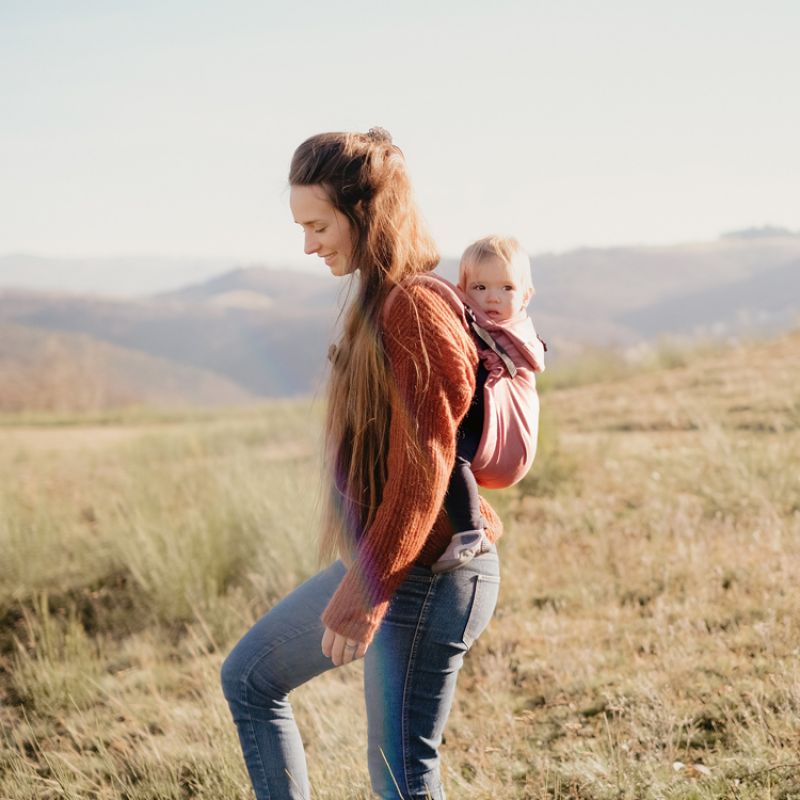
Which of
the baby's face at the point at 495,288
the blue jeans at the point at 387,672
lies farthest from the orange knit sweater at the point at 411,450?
the baby's face at the point at 495,288

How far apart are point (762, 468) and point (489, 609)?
472cm

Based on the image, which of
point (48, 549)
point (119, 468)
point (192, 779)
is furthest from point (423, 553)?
point (119, 468)

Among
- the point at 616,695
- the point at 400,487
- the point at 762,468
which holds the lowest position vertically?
the point at 616,695

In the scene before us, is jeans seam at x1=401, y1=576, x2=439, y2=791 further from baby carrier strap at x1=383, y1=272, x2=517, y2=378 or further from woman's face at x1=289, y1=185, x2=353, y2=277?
woman's face at x1=289, y1=185, x2=353, y2=277

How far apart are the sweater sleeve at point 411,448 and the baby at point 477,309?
0.30ft

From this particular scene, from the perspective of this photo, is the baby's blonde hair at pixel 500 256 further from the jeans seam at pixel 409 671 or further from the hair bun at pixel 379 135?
the jeans seam at pixel 409 671

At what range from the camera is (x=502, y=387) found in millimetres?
2023

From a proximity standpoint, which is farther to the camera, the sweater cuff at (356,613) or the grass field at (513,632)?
the grass field at (513,632)

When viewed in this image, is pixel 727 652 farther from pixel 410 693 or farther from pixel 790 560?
pixel 410 693

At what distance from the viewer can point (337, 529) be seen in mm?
2143

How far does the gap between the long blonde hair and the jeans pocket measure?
0.27 metres

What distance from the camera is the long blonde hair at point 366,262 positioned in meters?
1.96

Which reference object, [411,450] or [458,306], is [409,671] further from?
[458,306]

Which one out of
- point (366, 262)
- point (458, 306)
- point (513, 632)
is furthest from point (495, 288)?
point (513, 632)
